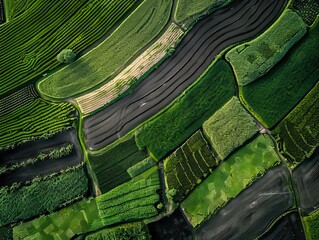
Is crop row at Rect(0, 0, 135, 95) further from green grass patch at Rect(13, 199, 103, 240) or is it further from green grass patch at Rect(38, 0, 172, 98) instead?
green grass patch at Rect(13, 199, 103, 240)

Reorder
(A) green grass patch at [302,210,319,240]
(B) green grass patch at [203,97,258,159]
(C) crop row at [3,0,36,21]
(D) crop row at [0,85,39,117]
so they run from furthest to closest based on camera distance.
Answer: (C) crop row at [3,0,36,21] < (D) crop row at [0,85,39,117] < (B) green grass patch at [203,97,258,159] < (A) green grass patch at [302,210,319,240]

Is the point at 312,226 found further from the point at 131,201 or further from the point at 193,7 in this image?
the point at 193,7

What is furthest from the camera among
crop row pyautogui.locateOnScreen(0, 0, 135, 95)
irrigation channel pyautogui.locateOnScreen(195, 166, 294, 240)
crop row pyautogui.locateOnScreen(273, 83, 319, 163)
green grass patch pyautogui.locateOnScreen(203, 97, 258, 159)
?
crop row pyautogui.locateOnScreen(0, 0, 135, 95)

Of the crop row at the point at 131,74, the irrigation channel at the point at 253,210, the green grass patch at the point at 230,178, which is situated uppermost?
the crop row at the point at 131,74

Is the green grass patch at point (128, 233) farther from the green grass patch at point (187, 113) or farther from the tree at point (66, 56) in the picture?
the tree at point (66, 56)

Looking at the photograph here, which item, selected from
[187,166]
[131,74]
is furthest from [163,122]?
[131,74]

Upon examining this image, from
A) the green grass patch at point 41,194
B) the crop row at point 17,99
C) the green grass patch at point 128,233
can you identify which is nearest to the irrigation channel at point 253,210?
the green grass patch at point 128,233

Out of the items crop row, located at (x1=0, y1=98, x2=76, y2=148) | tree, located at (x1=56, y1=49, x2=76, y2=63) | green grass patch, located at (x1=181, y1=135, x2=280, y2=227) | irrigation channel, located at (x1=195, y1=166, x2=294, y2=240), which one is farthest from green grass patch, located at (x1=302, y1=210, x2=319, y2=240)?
tree, located at (x1=56, y1=49, x2=76, y2=63)
